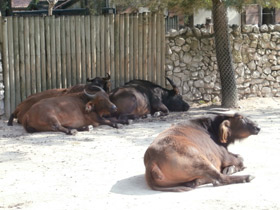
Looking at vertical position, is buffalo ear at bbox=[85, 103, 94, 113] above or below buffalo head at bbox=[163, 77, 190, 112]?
above

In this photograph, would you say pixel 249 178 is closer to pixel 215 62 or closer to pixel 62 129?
pixel 62 129

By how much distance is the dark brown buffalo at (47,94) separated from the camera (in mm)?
12484

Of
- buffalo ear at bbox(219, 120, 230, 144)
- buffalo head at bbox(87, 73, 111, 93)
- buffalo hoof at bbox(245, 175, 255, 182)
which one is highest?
buffalo head at bbox(87, 73, 111, 93)

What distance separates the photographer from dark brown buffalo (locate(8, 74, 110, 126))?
41.0 feet

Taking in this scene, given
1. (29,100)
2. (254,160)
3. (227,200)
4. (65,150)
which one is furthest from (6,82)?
(227,200)

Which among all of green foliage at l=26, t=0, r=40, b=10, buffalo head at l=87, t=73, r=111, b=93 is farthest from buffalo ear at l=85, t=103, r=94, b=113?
green foliage at l=26, t=0, r=40, b=10

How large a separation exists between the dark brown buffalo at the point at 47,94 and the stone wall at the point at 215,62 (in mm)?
2019

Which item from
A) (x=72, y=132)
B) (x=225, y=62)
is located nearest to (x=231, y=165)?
(x=72, y=132)

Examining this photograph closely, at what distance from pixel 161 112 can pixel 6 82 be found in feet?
12.3

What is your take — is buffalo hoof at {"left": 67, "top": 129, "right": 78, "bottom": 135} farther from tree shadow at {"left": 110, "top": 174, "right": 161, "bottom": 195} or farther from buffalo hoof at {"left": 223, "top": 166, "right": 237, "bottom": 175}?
buffalo hoof at {"left": 223, "top": 166, "right": 237, "bottom": 175}

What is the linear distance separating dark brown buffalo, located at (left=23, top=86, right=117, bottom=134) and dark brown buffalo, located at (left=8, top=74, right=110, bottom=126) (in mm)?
605

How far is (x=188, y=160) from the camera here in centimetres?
684

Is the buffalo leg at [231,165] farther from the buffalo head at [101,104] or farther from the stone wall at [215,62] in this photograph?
the stone wall at [215,62]

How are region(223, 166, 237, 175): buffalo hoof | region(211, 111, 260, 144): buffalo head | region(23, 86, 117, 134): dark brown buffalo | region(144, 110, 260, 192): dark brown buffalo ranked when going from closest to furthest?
1. region(144, 110, 260, 192): dark brown buffalo
2. region(223, 166, 237, 175): buffalo hoof
3. region(211, 111, 260, 144): buffalo head
4. region(23, 86, 117, 134): dark brown buffalo
